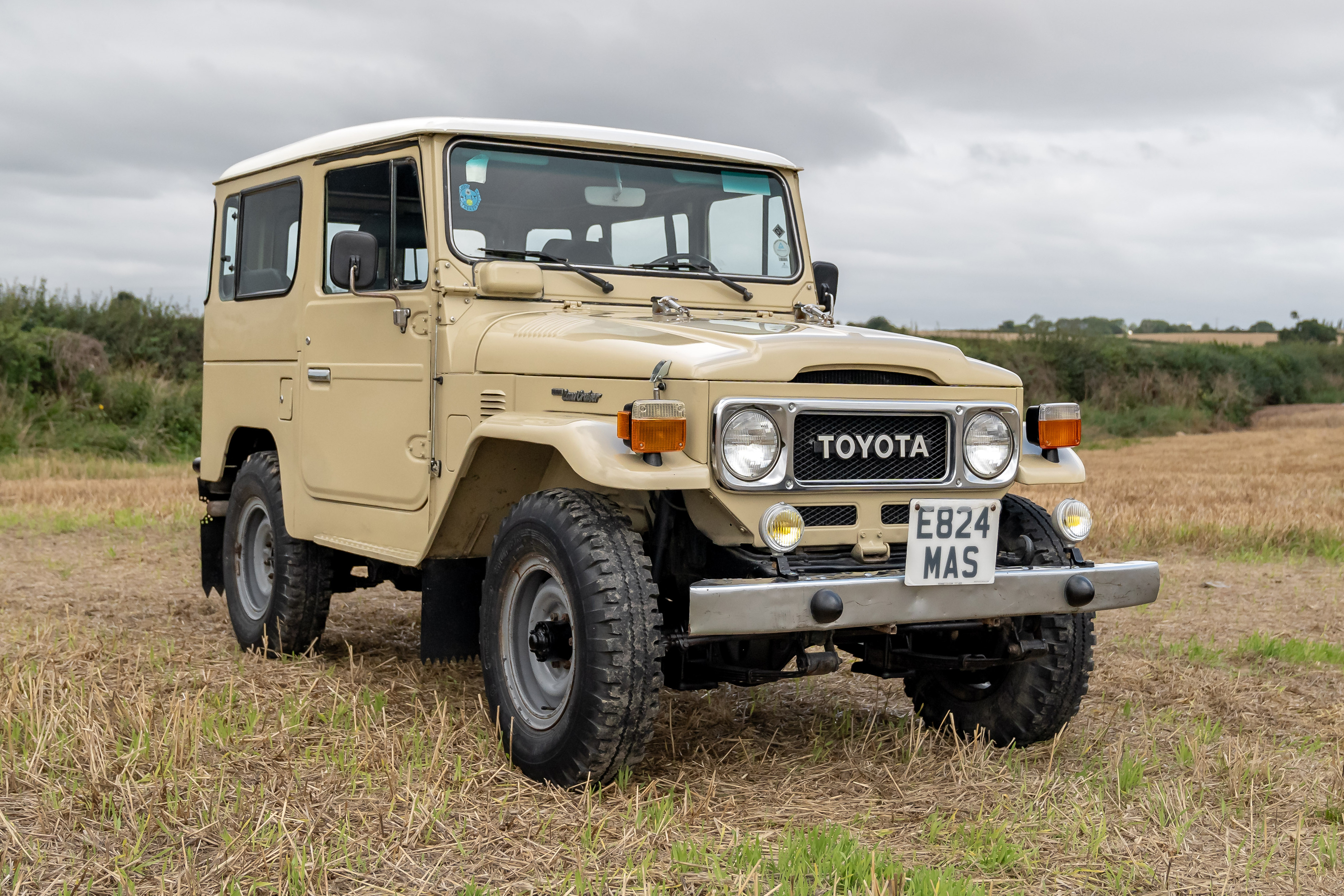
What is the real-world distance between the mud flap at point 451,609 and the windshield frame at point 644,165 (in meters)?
1.21

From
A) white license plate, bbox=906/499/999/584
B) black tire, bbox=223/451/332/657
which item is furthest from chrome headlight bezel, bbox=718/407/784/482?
black tire, bbox=223/451/332/657

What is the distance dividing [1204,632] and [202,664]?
17.6 feet

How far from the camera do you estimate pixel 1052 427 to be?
470 centimetres

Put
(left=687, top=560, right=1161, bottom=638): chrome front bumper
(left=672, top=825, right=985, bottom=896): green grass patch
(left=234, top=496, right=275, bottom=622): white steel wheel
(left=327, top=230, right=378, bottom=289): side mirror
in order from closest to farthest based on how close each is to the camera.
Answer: (left=672, top=825, right=985, bottom=896): green grass patch → (left=687, top=560, right=1161, bottom=638): chrome front bumper → (left=327, top=230, right=378, bottom=289): side mirror → (left=234, top=496, right=275, bottom=622): white steel wheel

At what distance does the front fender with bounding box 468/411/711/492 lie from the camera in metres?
3.86

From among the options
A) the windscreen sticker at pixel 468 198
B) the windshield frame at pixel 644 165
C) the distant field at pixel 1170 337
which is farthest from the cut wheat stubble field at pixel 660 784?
the distant field at pixel 1170 337

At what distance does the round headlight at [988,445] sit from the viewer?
14.6 ft

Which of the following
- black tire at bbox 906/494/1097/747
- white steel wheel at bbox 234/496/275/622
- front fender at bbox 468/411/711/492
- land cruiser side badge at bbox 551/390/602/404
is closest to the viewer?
front fender at bbox 468/411/711/492

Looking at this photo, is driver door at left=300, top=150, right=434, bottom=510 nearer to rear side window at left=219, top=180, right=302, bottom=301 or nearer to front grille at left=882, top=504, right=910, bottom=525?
rear side window at left=219, top=180, right=302, bottom=301

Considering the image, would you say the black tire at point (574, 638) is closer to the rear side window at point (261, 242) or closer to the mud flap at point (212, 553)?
the rear side window at point (261, 242)

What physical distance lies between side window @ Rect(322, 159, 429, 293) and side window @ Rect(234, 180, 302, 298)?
0.33 m

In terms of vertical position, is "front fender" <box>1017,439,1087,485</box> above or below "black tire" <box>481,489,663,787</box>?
above

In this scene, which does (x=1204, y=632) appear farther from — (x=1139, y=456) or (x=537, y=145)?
(x=1139, y=456)

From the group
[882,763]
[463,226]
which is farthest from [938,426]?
[463,226]
